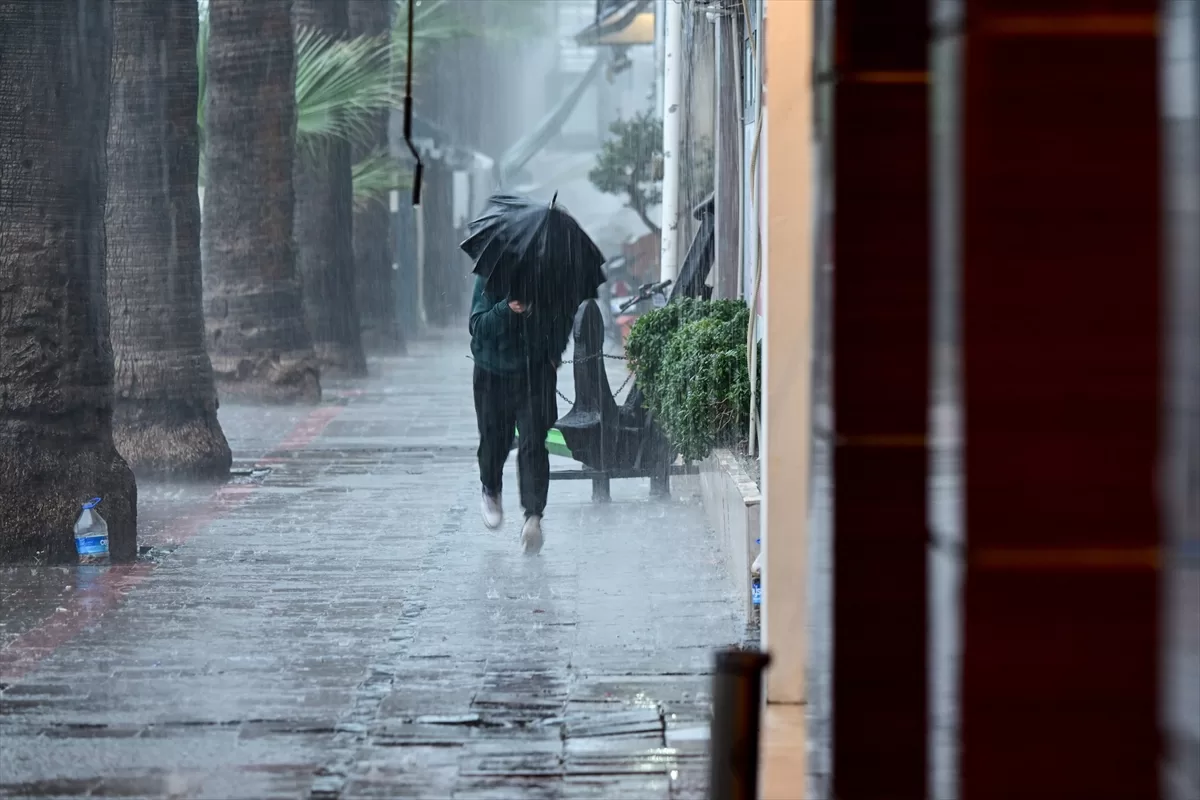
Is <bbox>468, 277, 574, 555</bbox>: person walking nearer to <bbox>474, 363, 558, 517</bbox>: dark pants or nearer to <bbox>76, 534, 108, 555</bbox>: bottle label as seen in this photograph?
<bbox>474, 363, 558, 517</bbox>: dark pants

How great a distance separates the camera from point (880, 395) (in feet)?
11.8

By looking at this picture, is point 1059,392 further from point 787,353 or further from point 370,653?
point 370,653

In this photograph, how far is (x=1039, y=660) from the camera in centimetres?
257

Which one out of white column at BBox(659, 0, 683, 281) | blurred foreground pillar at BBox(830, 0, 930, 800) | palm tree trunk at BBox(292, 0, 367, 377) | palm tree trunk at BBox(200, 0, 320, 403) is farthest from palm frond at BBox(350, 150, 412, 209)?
blurred foreground pillar at BBox(830, 0, 930, 800)

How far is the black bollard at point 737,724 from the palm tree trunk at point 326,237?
18.1 metres

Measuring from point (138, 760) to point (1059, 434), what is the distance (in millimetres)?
3956

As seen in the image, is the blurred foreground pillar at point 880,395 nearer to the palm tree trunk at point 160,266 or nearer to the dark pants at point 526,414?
the dark pants at point 526,414

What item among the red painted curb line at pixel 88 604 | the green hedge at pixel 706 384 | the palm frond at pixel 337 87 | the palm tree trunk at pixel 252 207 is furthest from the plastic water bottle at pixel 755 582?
the palm frond at pixel 337 87

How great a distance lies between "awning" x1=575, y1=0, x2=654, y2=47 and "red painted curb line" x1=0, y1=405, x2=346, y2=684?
61.5ft

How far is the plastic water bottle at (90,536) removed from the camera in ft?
30.1

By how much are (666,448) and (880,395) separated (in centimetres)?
778

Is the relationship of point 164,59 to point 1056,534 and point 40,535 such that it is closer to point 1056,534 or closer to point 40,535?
point 40,535

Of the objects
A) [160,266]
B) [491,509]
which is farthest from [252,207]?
[491,509]

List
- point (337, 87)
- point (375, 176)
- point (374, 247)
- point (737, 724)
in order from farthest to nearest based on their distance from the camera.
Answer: point (374, 247)
point (375, 176)
point (337, 87)
point (737, 724)
